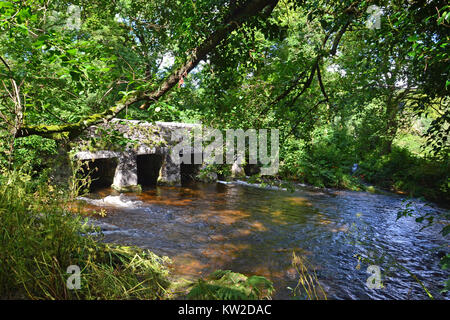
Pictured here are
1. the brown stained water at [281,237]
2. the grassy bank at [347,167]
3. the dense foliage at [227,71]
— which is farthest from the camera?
the grassy bank at [347,167]

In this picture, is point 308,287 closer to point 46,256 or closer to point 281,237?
point 281,237

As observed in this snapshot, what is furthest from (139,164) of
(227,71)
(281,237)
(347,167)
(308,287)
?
(347,167)

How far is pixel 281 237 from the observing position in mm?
6508

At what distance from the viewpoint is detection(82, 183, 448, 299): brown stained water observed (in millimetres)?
4535

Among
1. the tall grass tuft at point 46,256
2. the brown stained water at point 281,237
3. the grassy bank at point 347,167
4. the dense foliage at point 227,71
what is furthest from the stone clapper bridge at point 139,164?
the tall grass tuft at point 46,256

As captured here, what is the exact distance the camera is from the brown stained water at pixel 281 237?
4.54 metres

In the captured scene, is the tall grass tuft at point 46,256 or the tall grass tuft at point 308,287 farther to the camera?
the tall grass tuft at point 308,287

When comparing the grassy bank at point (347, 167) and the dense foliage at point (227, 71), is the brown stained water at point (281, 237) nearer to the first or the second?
the dense foliage at point (227, 71)

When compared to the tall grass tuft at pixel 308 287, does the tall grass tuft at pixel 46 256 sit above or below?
above

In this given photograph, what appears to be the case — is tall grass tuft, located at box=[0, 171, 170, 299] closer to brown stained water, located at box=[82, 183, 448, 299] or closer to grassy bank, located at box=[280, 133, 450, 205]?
brown stained water, located at box=[82, 183, 448, 299]

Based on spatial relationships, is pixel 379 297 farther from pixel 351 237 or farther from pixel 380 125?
pixel 380 125

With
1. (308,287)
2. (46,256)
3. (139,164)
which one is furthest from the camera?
(139,164)

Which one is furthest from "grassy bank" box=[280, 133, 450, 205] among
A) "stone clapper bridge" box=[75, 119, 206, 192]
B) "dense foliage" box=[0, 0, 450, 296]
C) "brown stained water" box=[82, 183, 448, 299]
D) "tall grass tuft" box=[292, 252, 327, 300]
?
"tall grass tuft" box=[292, 252, 327, 300]
